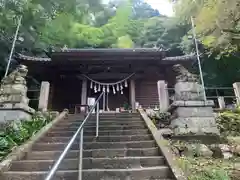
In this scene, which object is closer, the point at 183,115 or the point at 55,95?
the point at 183,115

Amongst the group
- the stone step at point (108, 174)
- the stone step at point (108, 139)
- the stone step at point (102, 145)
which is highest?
the stone step at point (108, 139)

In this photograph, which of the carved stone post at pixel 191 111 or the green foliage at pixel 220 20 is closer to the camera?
the carved stone post at pixel 191 111

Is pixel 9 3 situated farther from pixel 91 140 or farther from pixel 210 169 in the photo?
pixel 210 169

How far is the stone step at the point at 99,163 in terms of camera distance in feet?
12.8

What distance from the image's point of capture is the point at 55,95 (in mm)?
12516

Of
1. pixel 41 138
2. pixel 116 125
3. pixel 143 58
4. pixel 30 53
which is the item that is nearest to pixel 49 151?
pixel 41 138

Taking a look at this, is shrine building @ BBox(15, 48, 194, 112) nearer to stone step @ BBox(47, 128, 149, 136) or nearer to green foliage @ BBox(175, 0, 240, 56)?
green foliage @ BBox(175, 0, 240, 56)

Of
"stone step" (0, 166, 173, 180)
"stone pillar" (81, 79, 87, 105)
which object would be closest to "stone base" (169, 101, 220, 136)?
"stone step" (0, 166, 173, 180)

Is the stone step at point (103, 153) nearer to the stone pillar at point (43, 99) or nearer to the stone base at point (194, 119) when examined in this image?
the stone base at point (194, 119)

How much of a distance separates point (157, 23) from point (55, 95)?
13362mm

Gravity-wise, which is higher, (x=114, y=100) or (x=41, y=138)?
(x=114, y=100)

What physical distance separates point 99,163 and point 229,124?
13.7ft

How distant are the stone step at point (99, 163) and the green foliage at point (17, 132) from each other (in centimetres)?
58

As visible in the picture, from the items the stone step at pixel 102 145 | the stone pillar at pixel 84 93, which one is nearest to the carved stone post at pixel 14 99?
the stone step at pixel 102 145
